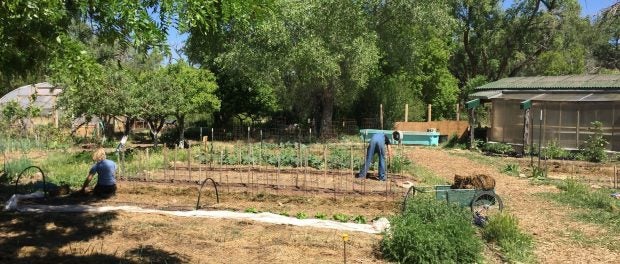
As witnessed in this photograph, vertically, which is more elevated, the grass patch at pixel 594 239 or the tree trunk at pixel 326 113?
the tree trunk at pixel 326 113

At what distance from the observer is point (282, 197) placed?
407 inches

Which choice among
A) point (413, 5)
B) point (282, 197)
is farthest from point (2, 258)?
point (413, 5)

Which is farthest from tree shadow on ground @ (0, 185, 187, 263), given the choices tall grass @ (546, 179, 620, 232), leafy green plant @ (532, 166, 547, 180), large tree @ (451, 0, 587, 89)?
large tree @ (451, 0, 587, 89)

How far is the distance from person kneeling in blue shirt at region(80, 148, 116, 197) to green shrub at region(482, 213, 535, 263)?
264 inches

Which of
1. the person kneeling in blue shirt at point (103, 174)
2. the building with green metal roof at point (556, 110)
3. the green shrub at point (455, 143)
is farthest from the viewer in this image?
the green shrub at point (455, 143)

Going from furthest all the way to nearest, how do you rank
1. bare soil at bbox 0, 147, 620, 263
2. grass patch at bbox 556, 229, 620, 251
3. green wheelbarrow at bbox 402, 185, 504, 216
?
green wheelbarrow at bbox 402, 185, 504, 216, grass patch at bbox 556, 229, 620, 251, bare soil at bbox 0, 147, 620, 263

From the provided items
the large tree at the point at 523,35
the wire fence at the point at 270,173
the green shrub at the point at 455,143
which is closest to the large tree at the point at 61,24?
the wire fence at the point at 270,173

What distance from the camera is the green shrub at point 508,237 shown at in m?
7.26

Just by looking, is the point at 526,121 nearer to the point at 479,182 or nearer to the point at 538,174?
the point at 538,174

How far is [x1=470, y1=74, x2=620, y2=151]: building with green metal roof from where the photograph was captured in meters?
19.2

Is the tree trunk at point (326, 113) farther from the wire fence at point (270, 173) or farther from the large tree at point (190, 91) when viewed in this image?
the wire fence at point (270, 173)

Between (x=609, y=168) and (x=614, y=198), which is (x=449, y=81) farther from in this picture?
(x=614, y=198)

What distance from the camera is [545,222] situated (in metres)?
9.16

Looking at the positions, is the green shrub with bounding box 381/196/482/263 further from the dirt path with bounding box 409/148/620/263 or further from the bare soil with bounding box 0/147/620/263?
the dirt path with bounding box 409/148/620/263
